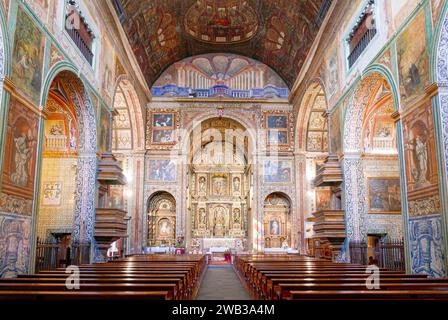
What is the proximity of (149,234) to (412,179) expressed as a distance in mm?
17832

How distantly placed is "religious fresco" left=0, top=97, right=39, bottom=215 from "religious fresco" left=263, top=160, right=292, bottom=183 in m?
15.3

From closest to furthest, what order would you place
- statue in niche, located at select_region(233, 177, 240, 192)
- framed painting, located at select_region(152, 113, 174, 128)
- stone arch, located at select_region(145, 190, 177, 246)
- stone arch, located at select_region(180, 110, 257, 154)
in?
stone arch, located at select_region(180, 110, 257, 154), framed painting, located at select_region(152, 113, 174, 128), stone arch, located at select_region(145, 190, 177, 246), statue in niche, located at select_region(233, 177, 240, 192)

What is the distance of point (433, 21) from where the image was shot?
843 centimetres

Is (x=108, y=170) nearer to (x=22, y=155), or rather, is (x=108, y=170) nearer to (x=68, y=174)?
(x=68, y=174)

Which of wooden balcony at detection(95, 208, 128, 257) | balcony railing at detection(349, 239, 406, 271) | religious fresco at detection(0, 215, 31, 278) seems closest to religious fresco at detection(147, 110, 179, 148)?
wooden balcony at detection(95, 208, 128, 257)

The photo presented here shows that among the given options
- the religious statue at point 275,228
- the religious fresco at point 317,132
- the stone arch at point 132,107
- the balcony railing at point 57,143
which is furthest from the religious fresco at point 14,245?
the religious statue at point 275,228

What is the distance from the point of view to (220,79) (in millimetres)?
24562

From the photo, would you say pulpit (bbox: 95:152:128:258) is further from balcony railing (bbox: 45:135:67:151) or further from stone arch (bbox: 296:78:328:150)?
stone arch (bbox: 296:78:328:150)

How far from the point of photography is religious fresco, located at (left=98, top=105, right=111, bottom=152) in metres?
14.2

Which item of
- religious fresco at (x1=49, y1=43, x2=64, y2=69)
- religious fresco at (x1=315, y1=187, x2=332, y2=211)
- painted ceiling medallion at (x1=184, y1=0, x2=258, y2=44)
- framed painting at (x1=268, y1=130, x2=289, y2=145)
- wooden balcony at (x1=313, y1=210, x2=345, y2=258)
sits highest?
painted ceiling medallion at (x1=184, y1=0, x2=258, y2=44)

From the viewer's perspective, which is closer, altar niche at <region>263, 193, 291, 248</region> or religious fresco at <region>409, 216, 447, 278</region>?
religious fresco at <region>409, 216, 447, 278</region>

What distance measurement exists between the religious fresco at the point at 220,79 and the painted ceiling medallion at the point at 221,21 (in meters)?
1.76

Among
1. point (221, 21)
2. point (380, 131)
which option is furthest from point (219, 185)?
point (380, 131)

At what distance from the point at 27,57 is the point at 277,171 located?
16023mm
